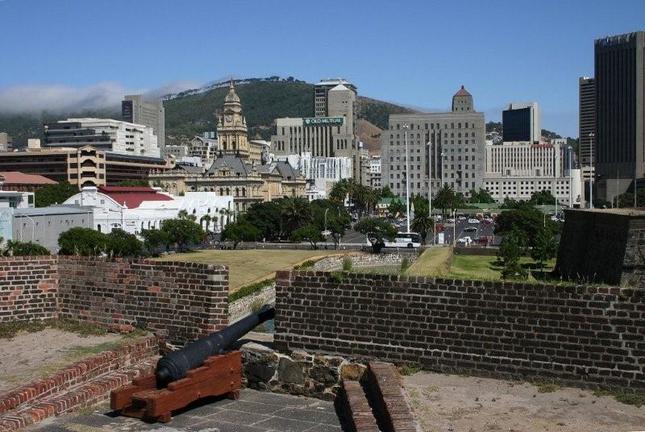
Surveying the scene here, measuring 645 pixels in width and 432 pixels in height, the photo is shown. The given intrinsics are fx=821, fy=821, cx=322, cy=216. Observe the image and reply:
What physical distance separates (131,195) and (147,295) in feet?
217

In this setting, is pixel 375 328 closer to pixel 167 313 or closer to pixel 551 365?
pixel 551 365

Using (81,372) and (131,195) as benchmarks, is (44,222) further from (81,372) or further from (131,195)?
(81,372)

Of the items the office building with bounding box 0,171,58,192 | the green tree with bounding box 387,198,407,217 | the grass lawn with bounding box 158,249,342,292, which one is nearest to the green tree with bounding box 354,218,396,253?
the grass lawn with bounding box 158,249,342,292

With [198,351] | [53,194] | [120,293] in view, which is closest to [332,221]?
[53,194]

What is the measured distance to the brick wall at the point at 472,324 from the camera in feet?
34.7

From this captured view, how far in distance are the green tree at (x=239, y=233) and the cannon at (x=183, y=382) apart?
58847mm

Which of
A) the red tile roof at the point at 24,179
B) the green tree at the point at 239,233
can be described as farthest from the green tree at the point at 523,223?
the red tile roof at the point at 24,179

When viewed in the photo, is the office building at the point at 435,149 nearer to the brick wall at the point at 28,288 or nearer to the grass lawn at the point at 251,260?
the grass lawn at the point at 251,260

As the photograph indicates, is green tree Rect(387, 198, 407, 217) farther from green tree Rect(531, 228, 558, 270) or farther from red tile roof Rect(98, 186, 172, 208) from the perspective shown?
green tree Rect(531, 228, 558, 270)

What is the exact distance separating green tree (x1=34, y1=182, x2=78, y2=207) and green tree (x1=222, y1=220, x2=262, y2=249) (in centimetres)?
2585

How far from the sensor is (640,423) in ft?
30.4

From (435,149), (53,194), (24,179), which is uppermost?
(435,149)

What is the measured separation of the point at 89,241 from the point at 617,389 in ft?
146

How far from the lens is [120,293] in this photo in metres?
14.4
